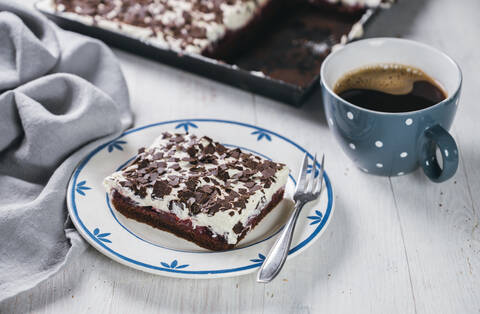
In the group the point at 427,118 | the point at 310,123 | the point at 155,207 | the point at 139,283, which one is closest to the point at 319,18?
the point at 310,123

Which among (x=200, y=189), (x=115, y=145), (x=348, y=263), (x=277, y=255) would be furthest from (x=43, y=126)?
(x=348, y=263)

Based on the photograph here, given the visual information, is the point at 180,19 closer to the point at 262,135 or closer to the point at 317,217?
the point at 262,135

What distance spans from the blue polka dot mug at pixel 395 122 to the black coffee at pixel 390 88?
0.02 m

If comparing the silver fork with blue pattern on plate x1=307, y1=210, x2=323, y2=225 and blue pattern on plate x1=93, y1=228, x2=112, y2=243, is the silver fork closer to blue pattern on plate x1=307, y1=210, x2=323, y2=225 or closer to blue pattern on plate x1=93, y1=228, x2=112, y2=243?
blue pattern on plate x1=307, y1=210, x2=323, y2=225

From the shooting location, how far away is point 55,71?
64.5 inches

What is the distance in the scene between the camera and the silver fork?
111 centimetres

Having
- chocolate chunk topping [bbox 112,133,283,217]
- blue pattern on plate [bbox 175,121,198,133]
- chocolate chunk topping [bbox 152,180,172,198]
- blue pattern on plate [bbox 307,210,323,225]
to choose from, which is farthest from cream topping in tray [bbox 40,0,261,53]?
blue pattern on plate [bbox 307,210,323,225]

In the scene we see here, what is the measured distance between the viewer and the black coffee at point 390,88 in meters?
1.38

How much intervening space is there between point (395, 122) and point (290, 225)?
36cm

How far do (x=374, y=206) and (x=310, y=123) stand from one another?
0.37m

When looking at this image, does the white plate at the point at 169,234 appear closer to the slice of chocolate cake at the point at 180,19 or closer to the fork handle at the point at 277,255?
the fork handle at the point at 277,255

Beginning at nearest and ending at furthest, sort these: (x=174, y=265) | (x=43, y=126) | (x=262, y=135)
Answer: (x=174, y=265) < (x=43, y=126) < (x=262, y=135)

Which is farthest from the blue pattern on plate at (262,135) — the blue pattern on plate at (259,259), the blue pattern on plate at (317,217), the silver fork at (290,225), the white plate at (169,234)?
the blue pattern on plate at (259,259)

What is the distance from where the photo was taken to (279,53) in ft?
6.51
